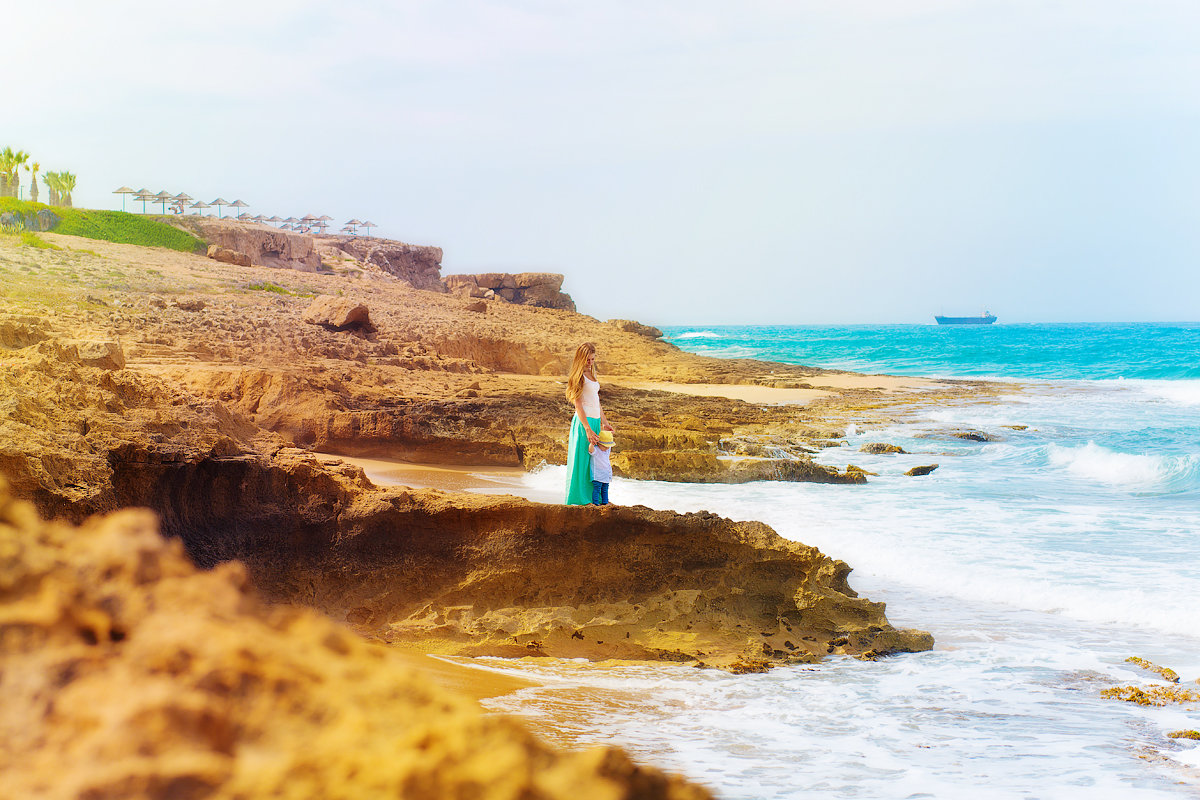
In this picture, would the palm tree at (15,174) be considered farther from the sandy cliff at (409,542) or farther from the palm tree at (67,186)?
the sandy cliff at (409,542)

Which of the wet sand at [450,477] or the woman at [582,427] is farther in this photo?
the wet sand at [450,477]

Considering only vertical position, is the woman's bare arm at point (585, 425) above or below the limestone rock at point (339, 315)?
below

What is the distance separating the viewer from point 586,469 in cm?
713

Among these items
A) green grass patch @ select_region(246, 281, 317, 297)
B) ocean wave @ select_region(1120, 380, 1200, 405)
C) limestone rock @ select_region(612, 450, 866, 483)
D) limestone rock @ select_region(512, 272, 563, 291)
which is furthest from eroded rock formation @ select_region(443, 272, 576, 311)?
limestone rock @ select_region(612, 450, 866, 483)

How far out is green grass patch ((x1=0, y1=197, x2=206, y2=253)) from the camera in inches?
1563

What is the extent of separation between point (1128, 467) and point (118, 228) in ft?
145

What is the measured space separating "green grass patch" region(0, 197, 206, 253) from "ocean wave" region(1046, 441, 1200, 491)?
1546 inches

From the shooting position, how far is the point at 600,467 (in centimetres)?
717

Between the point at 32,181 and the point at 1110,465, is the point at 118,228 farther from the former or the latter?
the point at 1110,465

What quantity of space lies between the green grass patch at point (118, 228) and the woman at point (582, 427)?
128ft

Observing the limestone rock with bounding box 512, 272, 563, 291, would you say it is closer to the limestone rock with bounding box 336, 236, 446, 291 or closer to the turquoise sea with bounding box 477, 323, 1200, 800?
the limestone rock with bounding box 336, 236, 446, 291

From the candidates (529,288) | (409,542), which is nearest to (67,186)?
(529,288)

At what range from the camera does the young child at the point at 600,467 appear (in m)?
7.15

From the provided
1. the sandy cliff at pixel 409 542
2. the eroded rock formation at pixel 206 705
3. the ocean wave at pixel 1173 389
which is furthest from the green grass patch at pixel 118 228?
the eroded rock formation at pixel 206 705
